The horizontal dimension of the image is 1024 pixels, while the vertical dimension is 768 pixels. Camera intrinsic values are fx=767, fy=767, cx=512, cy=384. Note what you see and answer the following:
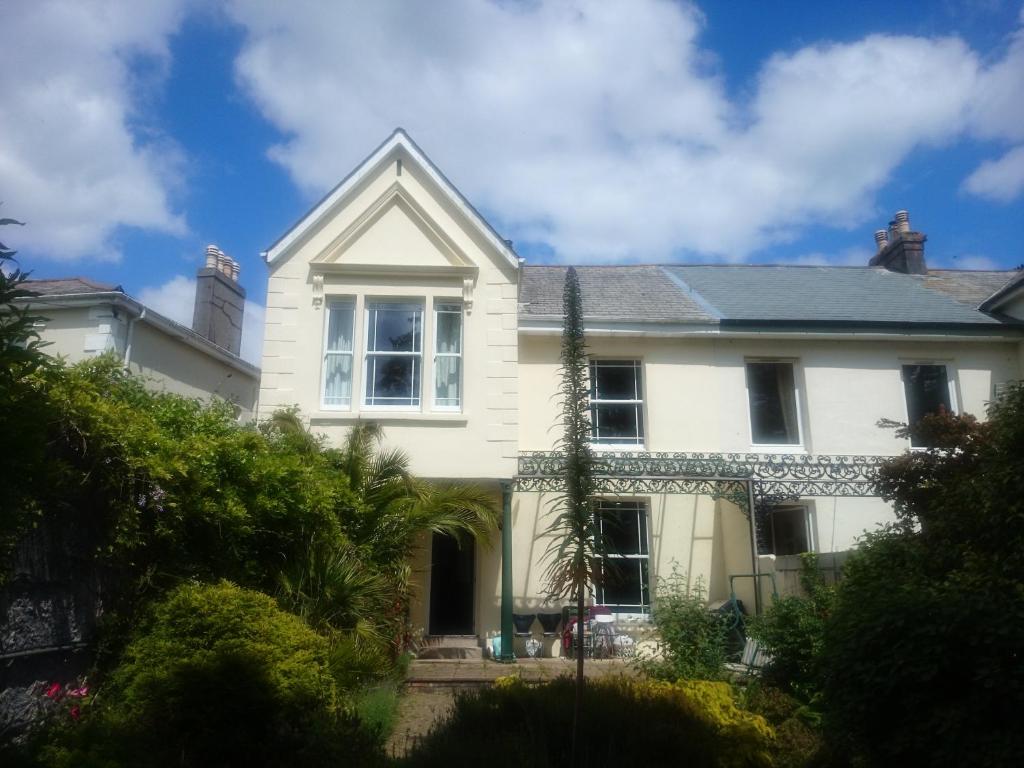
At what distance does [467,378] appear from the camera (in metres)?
12.8

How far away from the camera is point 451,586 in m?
13.7

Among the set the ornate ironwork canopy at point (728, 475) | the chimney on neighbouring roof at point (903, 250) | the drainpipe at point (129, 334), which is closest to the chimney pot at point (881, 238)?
the chimney on neighbouring roof at point (903, 250)

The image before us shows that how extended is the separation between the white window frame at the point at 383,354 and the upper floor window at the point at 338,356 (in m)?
0.26

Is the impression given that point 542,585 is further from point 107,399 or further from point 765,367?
point 107,399

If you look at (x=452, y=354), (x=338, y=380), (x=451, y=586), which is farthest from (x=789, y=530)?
(x=338, y=380)

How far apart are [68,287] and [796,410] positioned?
44.3 ft

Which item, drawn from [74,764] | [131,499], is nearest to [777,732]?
[74,764]

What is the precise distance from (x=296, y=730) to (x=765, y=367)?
38.6 ft

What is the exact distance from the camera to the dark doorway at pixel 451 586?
13477 millimetres

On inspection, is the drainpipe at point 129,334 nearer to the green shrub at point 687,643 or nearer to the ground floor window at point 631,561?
the ground floor window at point 631,561

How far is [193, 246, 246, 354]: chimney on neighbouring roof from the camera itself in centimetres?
1661

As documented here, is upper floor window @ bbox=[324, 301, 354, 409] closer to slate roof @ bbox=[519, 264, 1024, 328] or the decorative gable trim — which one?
the decorative gable trim

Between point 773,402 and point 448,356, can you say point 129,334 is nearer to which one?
point 448,356

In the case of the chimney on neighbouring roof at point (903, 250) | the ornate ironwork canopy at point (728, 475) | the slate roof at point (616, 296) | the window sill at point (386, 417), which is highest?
the chimney on neighbouring roof at point (903, 250)
